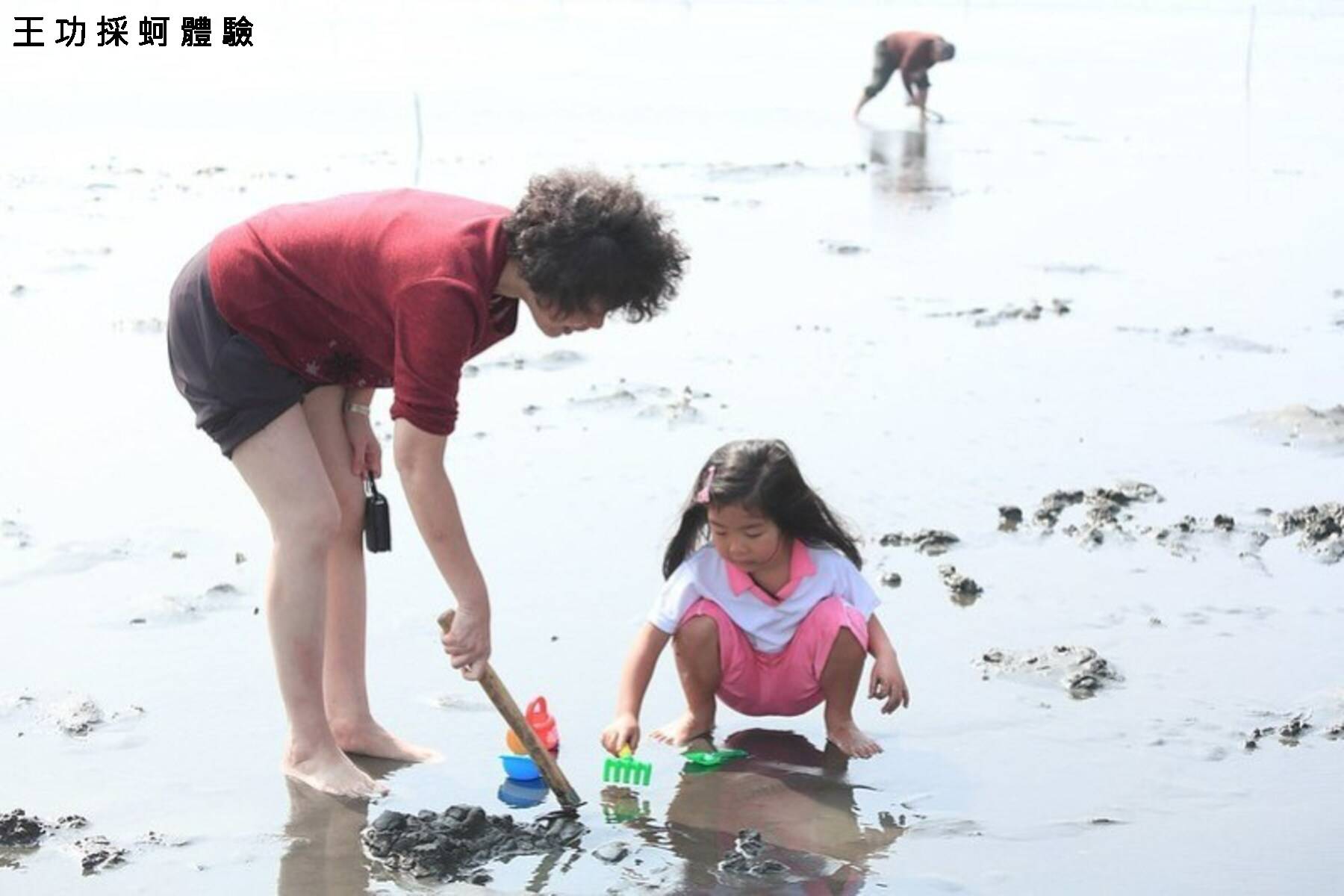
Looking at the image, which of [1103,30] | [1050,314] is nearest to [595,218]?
[1050,314]

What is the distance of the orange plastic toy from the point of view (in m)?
4.14

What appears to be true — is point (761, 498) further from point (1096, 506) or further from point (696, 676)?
point (1096, 506)

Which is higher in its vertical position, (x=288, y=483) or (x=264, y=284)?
(x=264, y=284)

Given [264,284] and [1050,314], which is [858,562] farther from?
[1050,314]

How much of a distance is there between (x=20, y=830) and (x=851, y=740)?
66.2 inches

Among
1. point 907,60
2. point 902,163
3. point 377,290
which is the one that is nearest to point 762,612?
point 377,290

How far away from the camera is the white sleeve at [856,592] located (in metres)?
4.35

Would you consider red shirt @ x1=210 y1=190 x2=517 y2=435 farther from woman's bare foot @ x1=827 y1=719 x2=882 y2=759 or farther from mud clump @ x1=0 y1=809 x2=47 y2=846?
woman's bare foot @ x1=827 y1=719 x2=882 y2=759

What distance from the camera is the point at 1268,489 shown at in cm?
596

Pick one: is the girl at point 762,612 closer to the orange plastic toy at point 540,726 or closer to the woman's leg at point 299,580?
the orange plastic toy at point 540,726

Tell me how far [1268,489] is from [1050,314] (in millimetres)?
2609

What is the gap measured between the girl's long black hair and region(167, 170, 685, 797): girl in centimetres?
63

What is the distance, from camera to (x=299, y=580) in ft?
13.1

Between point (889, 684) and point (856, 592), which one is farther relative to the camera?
point (856, 592)
